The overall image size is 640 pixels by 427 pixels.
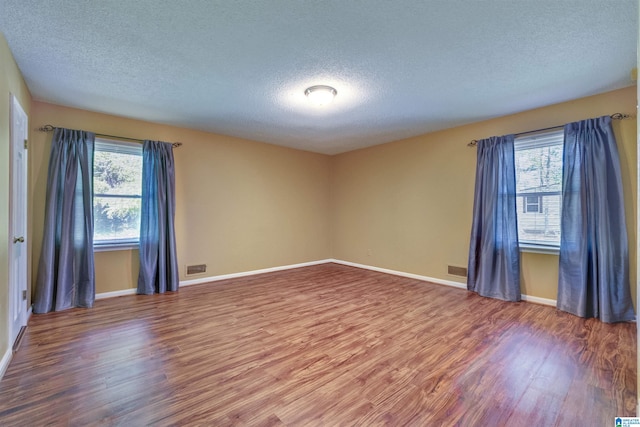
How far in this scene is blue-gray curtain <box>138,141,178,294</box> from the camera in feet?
13.2

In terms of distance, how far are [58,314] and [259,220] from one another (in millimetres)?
3052

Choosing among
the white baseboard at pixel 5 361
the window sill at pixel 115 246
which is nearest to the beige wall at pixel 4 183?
the white baseboard at pixel 5 361

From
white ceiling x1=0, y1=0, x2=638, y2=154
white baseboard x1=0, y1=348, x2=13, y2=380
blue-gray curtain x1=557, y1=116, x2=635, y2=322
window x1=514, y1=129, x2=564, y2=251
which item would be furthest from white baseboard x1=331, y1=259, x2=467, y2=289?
white baseboard x1=0, y1=348, x2=13, y2=380

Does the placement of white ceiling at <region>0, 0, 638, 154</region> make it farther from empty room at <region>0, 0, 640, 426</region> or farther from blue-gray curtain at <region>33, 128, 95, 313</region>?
blue-gray curtain at <region>33, 128, 95, 313</region>

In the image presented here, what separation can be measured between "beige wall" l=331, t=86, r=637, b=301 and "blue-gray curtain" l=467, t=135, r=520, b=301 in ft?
0.67

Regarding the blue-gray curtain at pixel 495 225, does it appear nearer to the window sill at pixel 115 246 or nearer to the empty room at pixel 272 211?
the empty room at pixel 272 211

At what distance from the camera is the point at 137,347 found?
246 cm

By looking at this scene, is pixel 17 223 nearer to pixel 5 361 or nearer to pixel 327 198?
pixel 5 361

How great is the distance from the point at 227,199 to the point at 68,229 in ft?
7.12

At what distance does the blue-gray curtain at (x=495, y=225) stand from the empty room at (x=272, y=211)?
0.09 ft

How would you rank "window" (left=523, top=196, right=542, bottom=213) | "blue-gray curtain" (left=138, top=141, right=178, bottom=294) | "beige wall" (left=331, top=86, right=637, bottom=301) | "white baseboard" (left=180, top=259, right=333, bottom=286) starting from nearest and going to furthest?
"beige wall" (left=331, top=86, right=637, bottom=301) → "window" (left=523, top=196, right=542, bottom=213) → "blue-gray curtain" (left=138, top=141, right=178, bottom=294) → "white baseboard" (left=180, top=259, right=333, bottom=286)

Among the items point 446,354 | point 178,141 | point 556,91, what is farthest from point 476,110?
point 178,141

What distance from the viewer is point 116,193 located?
3.94 metres

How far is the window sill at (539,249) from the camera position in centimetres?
353
